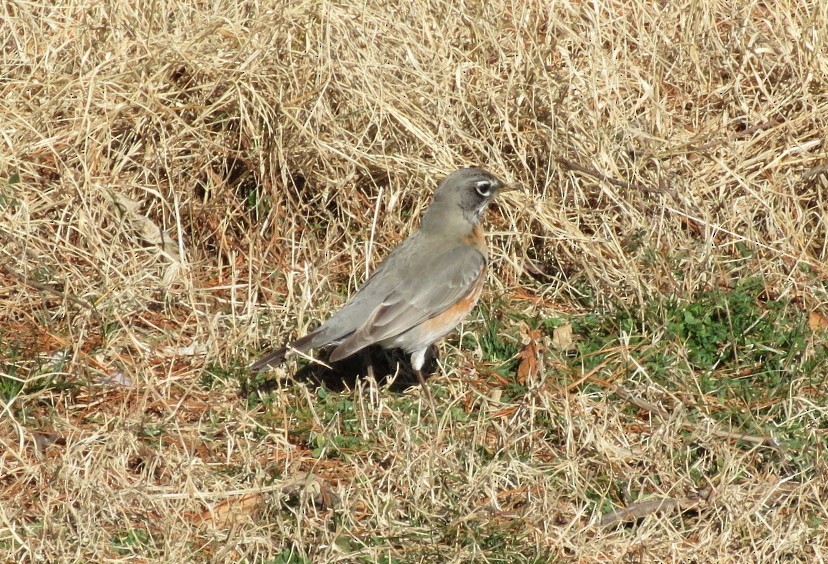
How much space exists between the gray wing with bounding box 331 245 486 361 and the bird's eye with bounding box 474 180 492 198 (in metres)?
0.31

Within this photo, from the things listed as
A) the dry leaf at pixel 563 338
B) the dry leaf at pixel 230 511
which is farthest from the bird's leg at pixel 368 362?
the dry leaf at pixel 230 511

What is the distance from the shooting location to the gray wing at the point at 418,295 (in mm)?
5762

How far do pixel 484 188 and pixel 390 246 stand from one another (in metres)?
0.73

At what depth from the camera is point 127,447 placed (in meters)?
5.18

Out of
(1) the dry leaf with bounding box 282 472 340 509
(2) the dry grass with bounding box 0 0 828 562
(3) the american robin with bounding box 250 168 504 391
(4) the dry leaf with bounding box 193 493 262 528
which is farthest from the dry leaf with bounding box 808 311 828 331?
(4) the dry leaf with bounding box 193 493 262 528

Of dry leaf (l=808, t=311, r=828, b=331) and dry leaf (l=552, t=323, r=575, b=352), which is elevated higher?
dry leaf (l=808, t=311, r=828, b=331)

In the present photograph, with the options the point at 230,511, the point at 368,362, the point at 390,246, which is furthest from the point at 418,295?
the point at 230,511

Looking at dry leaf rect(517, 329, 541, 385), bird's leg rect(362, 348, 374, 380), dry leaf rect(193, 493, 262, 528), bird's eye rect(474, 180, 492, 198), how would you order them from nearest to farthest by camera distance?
1. dry leaf rect(193, 493, 262, 528)
2. dry leaf rect(517, 329, 541, 385)
3. bird's leg rect(362, 348, 374, 380)
4. bird's eye rect(474, 180, 492, 198)

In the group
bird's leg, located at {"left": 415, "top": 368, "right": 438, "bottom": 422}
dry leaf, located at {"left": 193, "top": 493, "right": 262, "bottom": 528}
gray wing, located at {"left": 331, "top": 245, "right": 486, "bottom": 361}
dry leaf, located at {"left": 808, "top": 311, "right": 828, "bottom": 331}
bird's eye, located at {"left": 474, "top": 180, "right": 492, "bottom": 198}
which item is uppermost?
bird's eye, located at {"left": 474, "top": 180, "right": 492, "bottom": 198}

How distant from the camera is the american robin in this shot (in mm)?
5789

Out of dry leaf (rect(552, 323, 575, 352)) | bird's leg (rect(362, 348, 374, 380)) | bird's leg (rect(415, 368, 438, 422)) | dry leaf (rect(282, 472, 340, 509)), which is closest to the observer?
dry leaf (rect(282, 472, 340, 509))

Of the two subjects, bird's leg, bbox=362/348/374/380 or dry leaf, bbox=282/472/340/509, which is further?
bird's leg, bbox=362/348/374/380

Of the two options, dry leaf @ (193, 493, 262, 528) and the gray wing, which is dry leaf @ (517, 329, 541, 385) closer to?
the gray wing

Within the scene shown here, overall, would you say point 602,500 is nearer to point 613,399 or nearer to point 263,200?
point 613,399
